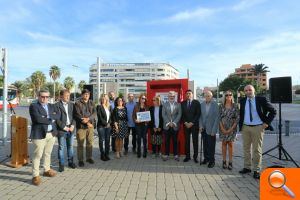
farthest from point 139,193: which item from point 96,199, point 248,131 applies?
point 248,131

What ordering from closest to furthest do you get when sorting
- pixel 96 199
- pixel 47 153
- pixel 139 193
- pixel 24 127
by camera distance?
pixel 96 199, pixel 139 193, pixel 47 153, pixel 24 127

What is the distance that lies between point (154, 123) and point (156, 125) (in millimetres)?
94

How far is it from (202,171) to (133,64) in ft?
473

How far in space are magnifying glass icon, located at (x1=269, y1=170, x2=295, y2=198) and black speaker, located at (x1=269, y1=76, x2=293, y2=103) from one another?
22.5ft

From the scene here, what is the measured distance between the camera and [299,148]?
34.4 ft

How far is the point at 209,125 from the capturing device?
24.9 feet

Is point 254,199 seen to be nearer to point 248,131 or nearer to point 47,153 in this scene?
point 248,131

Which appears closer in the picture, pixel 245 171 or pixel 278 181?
pixel 278 181

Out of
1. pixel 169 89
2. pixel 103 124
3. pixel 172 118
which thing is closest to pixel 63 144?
pixel 103 124

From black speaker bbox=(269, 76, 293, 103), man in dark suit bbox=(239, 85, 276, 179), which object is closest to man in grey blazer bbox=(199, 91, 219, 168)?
man in dark suit bbox=(239, 85, 276, 179)

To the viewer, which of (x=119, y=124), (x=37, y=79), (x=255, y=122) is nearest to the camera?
(x=255, y=122)

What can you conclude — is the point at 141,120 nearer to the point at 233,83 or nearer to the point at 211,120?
the point at 211,120

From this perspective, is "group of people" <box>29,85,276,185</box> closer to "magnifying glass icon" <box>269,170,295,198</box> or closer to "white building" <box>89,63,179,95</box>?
"magnifying glass icon" <box>269,170,295,198</box>

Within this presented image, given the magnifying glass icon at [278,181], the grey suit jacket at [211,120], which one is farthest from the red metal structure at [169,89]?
the magnifying glass icon at [278,181]
